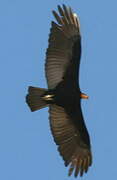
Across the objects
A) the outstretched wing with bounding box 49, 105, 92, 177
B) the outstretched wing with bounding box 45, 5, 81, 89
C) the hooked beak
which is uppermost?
the outstretched wing with bounding box 45, 5, 81, 89

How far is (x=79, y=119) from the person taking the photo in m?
33.4

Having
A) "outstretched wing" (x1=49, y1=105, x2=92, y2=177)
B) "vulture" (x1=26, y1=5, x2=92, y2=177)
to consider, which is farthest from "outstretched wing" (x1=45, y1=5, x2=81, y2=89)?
"outstretched wing" (x1=49, y1=105, x2=92, y2=177)

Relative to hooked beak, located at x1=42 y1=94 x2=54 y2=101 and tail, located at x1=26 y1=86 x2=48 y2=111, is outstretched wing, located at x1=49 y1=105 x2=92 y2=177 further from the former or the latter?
tail, located at x1=26 y1=86 x2=48 y2=111

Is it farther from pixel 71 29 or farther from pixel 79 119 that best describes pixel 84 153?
pixel 71 29

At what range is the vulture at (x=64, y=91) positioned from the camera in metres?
32.2

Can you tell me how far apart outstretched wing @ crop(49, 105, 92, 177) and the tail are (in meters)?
0.64

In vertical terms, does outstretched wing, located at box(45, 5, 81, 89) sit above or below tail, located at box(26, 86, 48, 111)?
above

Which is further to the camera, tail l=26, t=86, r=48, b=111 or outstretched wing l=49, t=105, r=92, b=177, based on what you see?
outstretched wing l=49, t=105, r=92, b=177

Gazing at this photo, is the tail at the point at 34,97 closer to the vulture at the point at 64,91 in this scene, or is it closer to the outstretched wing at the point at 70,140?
the vulture at the point at 64,91

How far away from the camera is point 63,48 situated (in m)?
32.5

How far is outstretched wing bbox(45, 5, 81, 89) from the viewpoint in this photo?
3225 centimetres

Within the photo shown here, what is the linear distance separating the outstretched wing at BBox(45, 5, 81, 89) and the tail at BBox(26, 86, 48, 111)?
15.4 inches

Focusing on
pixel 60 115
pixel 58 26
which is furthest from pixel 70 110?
pixel 58 26

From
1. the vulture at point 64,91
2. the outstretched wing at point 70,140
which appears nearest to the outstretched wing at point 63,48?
the vulture at point 64,91
